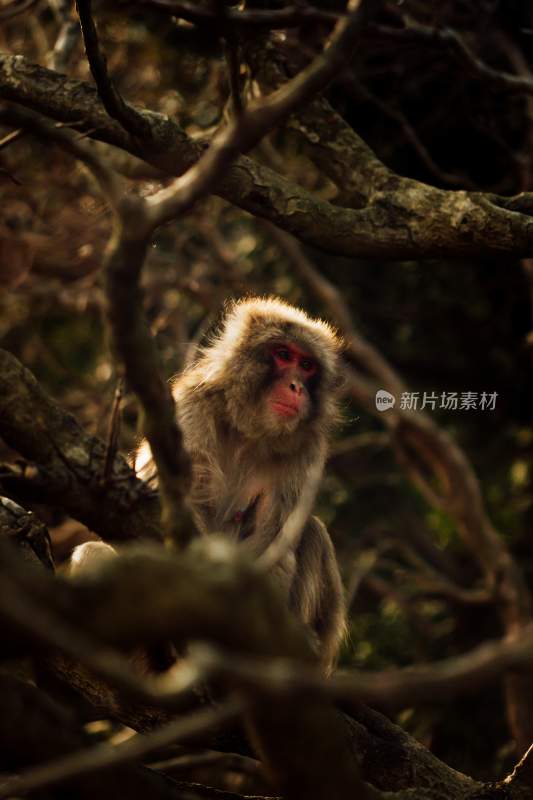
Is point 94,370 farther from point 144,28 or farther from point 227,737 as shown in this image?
point 227,737

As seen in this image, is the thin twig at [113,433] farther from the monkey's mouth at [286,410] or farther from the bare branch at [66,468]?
the monkey's mouth at [286,410]

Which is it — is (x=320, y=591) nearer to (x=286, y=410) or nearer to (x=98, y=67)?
(x=286, y=410)

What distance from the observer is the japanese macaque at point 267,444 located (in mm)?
4496

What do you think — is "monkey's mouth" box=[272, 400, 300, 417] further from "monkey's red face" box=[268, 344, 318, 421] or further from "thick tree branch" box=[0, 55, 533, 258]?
"thick tree branch" box=[0, 55, 533, 258]

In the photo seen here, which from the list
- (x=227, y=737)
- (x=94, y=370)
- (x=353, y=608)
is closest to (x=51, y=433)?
(x=227, y=737)

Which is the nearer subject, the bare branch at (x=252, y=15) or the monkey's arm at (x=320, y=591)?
the bare branch at (x=252, y=15)

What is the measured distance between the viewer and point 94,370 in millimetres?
9539

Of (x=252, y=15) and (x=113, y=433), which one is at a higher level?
(x=252, y=15)

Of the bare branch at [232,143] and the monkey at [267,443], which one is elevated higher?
the monkey at [267,443]

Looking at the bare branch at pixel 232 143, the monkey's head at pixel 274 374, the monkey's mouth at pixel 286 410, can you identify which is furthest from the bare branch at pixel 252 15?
the monkey's mouth at pixel 286 410

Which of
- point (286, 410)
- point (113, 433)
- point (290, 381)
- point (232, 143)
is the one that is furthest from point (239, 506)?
point (232, 143)

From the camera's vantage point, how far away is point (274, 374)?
183 inches

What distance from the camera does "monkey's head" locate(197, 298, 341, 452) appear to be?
14.8 feet

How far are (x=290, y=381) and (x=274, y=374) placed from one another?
0.12 metres
